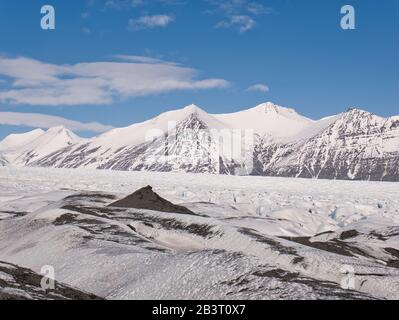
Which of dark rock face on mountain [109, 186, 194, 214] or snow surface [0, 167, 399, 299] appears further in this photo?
dark rock face on mountain [109, 186, 194, 214]

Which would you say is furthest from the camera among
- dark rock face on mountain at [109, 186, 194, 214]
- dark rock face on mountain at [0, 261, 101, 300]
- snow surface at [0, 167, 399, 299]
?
dark rock face on mountain at [109, 186, 194, 214]

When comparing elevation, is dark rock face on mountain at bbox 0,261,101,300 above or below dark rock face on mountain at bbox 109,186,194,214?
below

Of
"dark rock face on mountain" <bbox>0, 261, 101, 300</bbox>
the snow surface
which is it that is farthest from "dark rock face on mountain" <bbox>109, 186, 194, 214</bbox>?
"dark rock face on mountain" <bbox>0, 261, 101, 300</bbox>

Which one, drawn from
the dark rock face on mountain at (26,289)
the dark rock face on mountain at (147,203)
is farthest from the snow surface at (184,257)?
the dark rock face on mountain at (147,203)

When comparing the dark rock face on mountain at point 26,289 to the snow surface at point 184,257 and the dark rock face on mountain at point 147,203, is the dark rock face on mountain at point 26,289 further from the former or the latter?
the dark rock face on mountain at point 147,203

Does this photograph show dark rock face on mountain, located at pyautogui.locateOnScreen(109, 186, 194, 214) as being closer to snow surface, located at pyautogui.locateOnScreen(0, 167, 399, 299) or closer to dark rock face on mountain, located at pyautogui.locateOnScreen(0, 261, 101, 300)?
snow surface, located at pyautogui.locateOnScreen(0, 167, 399, 299)

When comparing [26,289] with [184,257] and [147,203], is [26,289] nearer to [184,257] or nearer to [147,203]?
[184,257]

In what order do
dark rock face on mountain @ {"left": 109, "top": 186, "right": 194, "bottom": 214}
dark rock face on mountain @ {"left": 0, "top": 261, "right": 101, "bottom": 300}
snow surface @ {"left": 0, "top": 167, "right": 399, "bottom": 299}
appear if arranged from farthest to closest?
dark rock face on mountain @ {"left": 109, "top": 186, "right": 194, "bottom": 214}
snow surface @ {"left": 0, "top": 167, "right": 399, "bottom": 299}
dark rock face on mountain @ {"left": 0, "top": 261, "right": 101, "bottom": 300}
